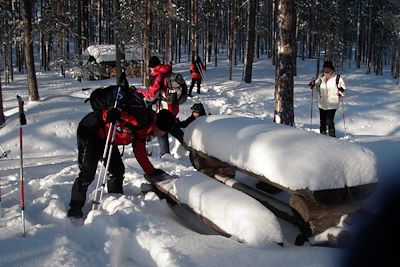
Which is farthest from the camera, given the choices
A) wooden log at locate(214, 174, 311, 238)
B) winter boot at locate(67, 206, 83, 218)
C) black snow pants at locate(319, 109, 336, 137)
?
black snow pants at locate(319, 109, 336, 137)

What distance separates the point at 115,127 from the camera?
5.24 m

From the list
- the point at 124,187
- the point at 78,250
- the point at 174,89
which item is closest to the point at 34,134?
the point at 174,89

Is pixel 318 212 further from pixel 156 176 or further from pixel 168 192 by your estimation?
pixel 156 176

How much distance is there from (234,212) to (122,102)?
204 centimetres

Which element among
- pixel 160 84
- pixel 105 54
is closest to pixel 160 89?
pixel 160 84

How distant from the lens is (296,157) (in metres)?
4.03

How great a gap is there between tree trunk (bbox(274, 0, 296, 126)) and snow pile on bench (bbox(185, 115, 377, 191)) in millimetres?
4165

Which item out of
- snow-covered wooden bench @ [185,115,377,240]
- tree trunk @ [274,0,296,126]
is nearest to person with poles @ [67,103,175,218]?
snow-covered wooden bench @ [185,115,377,240]

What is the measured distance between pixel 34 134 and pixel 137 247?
10631mm

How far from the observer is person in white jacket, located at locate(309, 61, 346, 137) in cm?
1025

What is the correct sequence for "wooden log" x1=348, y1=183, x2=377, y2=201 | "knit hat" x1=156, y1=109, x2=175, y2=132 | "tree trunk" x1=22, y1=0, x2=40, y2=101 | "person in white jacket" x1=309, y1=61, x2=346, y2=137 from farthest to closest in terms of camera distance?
"tree trunk" x1=22, y1=0, x2=40, y2=101
"person in white jacket" x1=309, y1=61, x2=346, y2=137
"knit hat" x1=156, y1=109, x2=175, y2=132
"wooden log" x1=348, y1=183, x2=377, y2=201

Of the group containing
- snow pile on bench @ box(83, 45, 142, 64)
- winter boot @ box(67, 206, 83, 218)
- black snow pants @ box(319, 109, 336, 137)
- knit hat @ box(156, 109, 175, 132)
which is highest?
snow pile on bench @ box(83, 45, 142, 64)

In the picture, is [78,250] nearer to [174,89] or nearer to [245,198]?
[245,198]

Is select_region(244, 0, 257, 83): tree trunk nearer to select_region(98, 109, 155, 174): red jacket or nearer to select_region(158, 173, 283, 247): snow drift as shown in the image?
select_region(98, 109, 155, 174): red jacket
